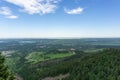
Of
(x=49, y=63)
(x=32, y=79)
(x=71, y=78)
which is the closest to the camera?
(x=71, y=78)

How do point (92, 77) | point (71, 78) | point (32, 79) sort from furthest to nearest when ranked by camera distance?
point (32, 79) < point (71, 78) < point (92, 77)

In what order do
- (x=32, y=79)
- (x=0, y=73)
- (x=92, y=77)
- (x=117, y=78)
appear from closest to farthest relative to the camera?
(x=0, y=73), (x=117, y=78), (x=92, y=77), (x=32, y=79)

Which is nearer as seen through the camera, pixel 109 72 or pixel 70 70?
pixel 109 72

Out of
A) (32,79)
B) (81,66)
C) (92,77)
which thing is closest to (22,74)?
(32,79)

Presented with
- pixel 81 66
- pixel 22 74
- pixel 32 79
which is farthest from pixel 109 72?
pixel 22 74

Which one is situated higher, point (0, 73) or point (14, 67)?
point (0, 73)

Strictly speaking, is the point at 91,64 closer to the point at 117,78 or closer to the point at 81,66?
the point at 81,66

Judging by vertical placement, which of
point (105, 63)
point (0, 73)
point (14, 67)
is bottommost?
point (14, 67)

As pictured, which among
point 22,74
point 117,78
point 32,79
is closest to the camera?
point 117,78

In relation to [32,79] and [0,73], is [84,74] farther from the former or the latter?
[0,73]
